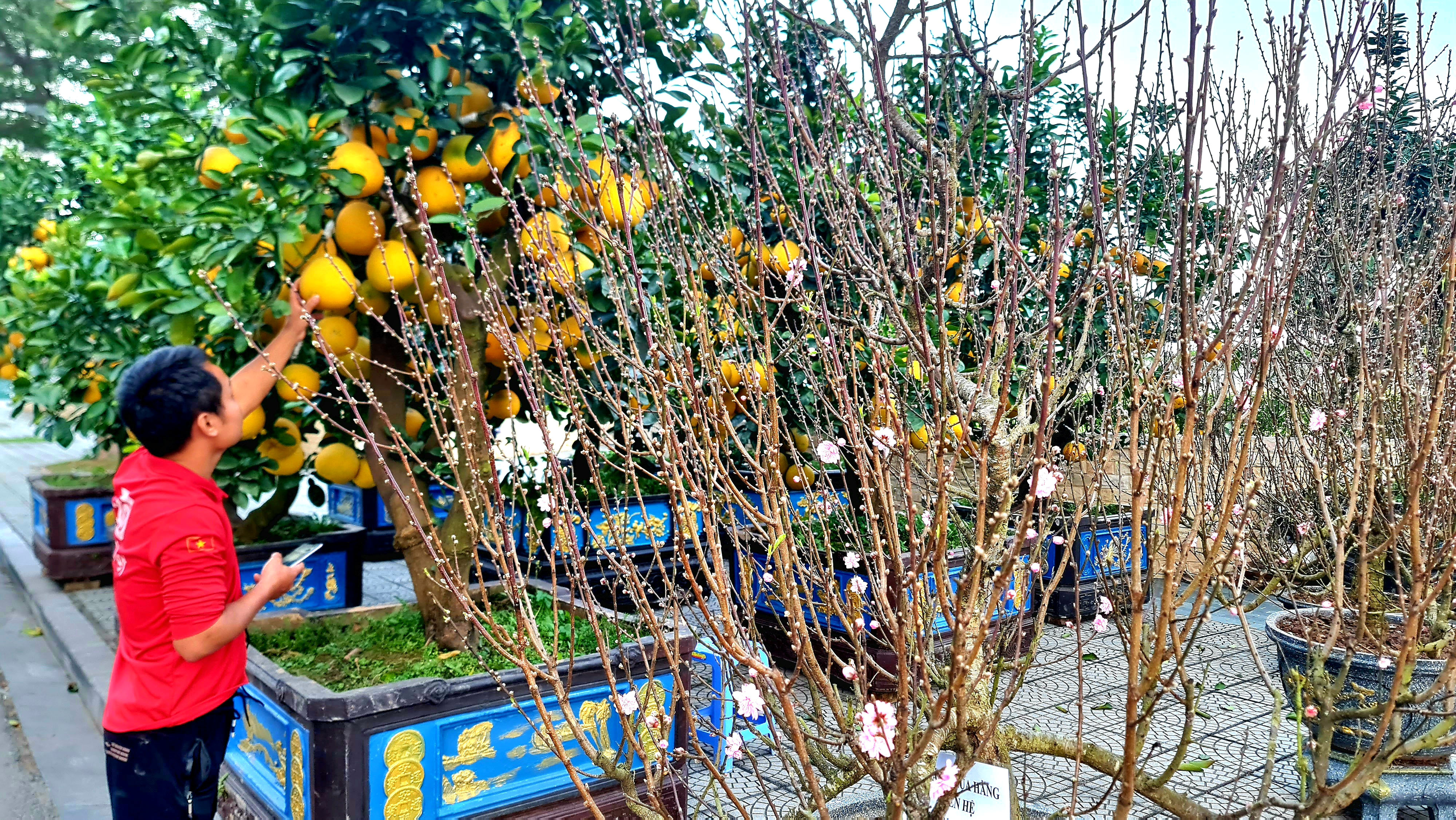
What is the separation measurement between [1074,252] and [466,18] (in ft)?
9.12

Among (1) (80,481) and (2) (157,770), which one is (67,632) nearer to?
(1) (80,481)

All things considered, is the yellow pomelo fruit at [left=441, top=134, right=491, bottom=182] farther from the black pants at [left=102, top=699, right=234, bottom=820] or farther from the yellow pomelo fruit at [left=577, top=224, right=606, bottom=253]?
the black pants at [left=102, top=699, right=234, bottom=820]

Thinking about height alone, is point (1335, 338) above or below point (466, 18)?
below

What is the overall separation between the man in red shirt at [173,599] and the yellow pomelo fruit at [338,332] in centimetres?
45

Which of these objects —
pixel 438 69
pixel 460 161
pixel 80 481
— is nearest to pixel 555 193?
pixel 438 69

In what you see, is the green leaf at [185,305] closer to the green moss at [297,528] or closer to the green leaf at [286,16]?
the green leaf at [286,16]

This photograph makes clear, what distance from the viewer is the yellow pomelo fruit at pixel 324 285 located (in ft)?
9.33

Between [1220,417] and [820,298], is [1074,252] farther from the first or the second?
[820,298]

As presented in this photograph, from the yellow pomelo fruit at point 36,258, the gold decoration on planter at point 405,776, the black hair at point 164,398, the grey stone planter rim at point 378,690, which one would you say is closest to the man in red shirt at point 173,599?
the black hair at point 164,398

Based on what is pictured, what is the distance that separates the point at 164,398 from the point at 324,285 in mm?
567

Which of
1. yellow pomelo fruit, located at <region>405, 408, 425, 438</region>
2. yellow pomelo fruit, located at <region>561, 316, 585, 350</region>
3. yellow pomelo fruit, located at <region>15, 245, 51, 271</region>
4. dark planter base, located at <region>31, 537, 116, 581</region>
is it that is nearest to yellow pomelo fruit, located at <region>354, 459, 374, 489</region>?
yellow pomelo fruit, located at <region>405, 408, 425, 438</region>

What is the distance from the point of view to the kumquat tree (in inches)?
55.6

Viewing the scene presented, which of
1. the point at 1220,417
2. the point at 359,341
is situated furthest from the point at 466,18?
the point at 1220,417

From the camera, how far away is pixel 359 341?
10.2 feet
